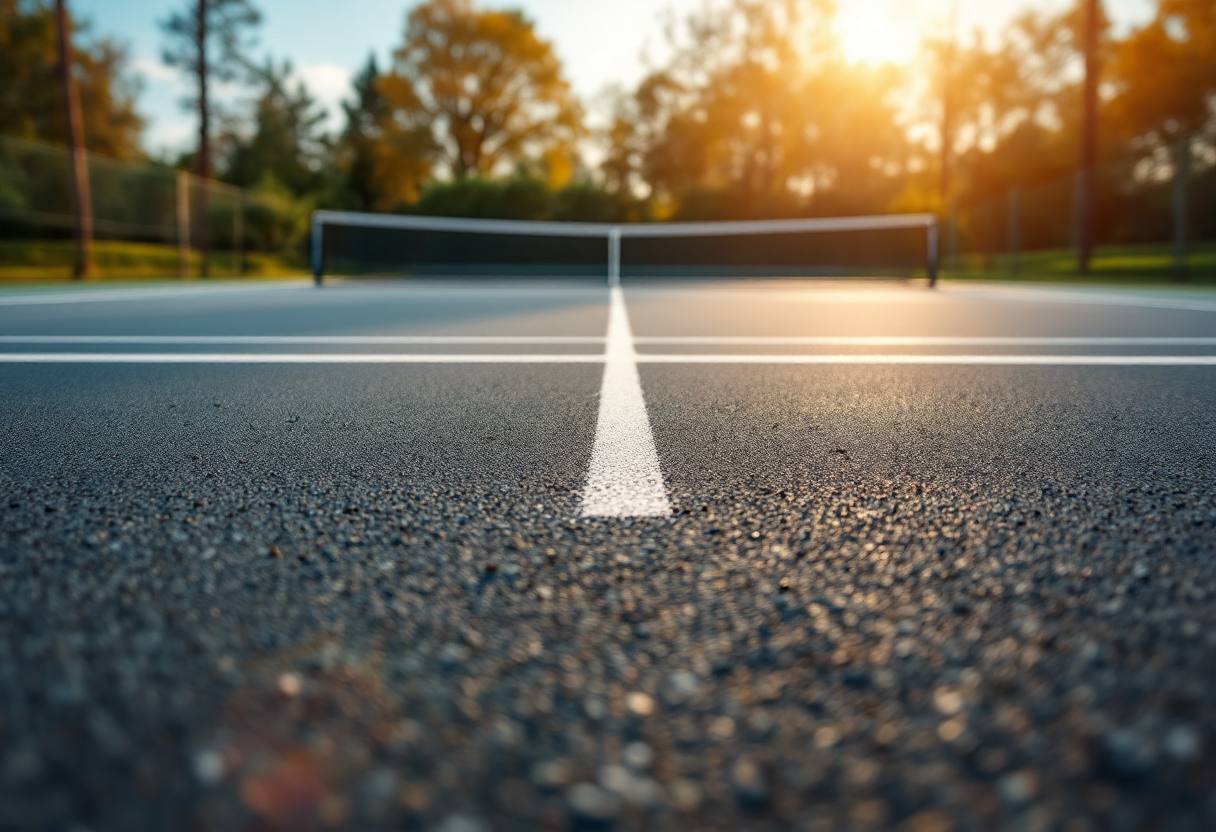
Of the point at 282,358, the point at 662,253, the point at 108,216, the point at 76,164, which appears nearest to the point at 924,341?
the point at 282,358

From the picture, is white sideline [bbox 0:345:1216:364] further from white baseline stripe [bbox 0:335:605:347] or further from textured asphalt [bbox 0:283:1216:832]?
textured asphalt [bbox 0:283:1216:832]

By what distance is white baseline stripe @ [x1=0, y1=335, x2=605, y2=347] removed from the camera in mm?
5258

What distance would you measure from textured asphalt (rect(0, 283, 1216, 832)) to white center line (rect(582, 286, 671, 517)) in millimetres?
55

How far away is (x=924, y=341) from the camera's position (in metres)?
5.58

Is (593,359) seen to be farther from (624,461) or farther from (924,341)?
(624,461)

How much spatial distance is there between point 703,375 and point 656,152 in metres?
38.5

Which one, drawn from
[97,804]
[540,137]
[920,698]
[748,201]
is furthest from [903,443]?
[540,137]

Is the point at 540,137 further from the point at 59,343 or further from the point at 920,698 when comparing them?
the point at 920,698

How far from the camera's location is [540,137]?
39500 mm

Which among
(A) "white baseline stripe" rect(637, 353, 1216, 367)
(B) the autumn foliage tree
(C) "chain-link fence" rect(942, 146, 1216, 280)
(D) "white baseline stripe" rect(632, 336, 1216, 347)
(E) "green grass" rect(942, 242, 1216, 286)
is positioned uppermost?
(B) the autumn foliage tree

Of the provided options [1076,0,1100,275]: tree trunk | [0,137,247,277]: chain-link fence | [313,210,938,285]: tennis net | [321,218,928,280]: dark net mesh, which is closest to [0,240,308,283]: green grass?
[0,137,247,277]: chain-link fence

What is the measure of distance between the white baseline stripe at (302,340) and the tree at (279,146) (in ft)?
155

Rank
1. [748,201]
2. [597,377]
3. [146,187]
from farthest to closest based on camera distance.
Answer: [748,201] < [146,187] < [597,377]

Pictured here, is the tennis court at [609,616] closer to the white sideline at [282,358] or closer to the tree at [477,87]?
the white sideline at [282,358]
